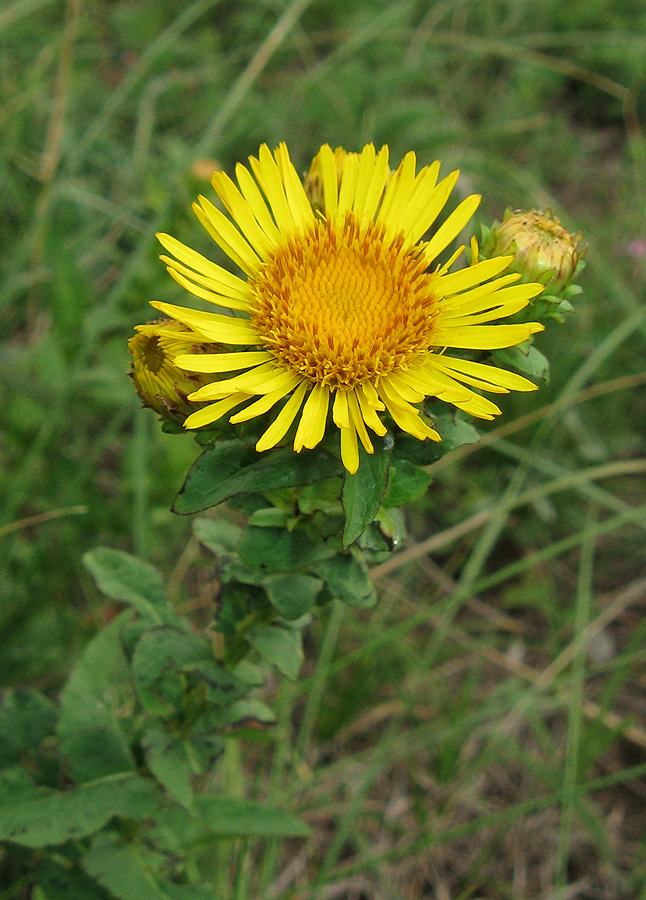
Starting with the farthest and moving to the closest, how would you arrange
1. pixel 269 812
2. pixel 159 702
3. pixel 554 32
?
1. pixel 554 32
2. pixel 269 812
3. pixel 159 702

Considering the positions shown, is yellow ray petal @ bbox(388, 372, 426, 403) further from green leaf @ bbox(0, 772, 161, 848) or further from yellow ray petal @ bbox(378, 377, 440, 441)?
green leaf @ bbox(0, 772, 161, 848)

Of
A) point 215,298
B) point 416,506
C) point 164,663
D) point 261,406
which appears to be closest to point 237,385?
point 261,406

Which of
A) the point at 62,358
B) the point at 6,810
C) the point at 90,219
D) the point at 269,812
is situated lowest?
the point at 6,810

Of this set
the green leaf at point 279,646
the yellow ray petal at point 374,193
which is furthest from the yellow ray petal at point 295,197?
the green leaf at point 279,646

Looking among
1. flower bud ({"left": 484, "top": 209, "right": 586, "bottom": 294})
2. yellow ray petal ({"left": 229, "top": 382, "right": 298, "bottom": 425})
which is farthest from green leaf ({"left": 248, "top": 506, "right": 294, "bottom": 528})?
flower bud ({"left": 484, "top": 209, "right": 586, "bottom": 294})

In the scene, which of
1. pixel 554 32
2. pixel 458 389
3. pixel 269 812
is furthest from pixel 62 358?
pixel 554 32

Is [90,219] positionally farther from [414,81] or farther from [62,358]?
[414,81]

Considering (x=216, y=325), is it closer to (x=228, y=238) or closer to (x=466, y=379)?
(x=228, y=238)
